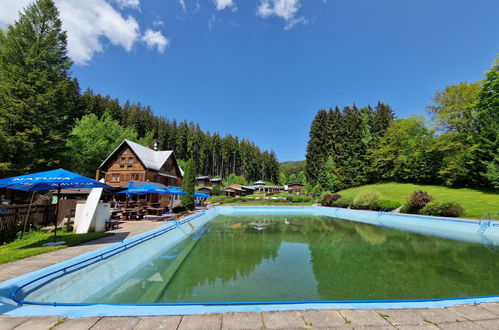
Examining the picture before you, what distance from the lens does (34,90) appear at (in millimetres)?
18906

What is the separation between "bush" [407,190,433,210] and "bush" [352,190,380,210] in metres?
4.58

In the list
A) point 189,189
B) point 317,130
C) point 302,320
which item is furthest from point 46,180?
point 317,130

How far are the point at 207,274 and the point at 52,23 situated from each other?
29858 mm

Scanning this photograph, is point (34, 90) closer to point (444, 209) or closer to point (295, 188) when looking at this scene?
point (444, 209)

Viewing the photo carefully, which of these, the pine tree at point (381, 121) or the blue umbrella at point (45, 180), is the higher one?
the pine tree at point (381, 121)

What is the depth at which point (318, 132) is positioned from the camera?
51.9 m

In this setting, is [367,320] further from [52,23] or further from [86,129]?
[86,129]

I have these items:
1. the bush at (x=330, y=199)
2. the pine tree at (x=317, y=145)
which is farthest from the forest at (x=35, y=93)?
the pine tree at (x=317, y=145)

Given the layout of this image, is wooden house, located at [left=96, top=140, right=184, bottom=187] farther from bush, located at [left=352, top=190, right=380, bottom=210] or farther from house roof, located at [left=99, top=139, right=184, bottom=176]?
bush, located at [left=352, top=190, right=380, bottom=210]

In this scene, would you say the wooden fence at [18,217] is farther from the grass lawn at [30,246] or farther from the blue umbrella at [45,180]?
the blue umbrella at [45,180]

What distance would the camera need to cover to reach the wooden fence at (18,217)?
7698mm

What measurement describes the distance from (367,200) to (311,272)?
21431 millimetres

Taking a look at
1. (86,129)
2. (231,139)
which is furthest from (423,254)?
(231,139)

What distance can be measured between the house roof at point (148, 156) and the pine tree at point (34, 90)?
21.4ft
